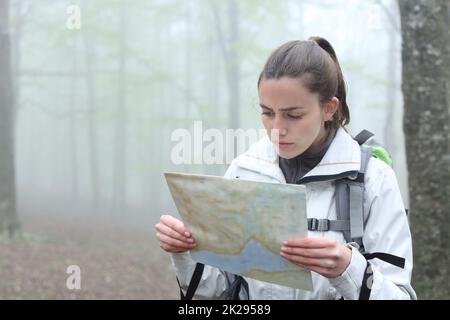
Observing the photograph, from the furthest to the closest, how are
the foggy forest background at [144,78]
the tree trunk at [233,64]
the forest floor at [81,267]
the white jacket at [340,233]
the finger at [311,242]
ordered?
1. the tree trunk at [233,64]
2. the foggy forest background at [144,78]
3. the forest floor at [81,267]
4. the white jacket at [340,233]
5. the finger at [311,242]

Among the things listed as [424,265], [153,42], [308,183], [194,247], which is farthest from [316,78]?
[153,42]

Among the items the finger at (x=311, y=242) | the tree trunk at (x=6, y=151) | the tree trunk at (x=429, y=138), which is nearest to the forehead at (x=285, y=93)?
the finger at (x=311, y=242)

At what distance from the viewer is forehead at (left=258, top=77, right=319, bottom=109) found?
1854 mm

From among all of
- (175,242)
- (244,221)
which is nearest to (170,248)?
(175,242)

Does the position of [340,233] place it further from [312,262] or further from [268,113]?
[268,113]

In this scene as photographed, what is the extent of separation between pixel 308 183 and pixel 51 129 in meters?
37.7

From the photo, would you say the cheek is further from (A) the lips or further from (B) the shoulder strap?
(B) the shoulder strap

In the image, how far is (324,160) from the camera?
194 centimetres

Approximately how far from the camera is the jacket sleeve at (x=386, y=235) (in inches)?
68.9

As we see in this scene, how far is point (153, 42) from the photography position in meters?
23.8

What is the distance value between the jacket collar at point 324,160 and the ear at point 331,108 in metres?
0.07

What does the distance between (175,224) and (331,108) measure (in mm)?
722

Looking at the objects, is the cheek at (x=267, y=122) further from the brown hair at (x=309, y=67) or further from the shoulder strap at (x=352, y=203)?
the shoulder strap at (x=352, y=203)
